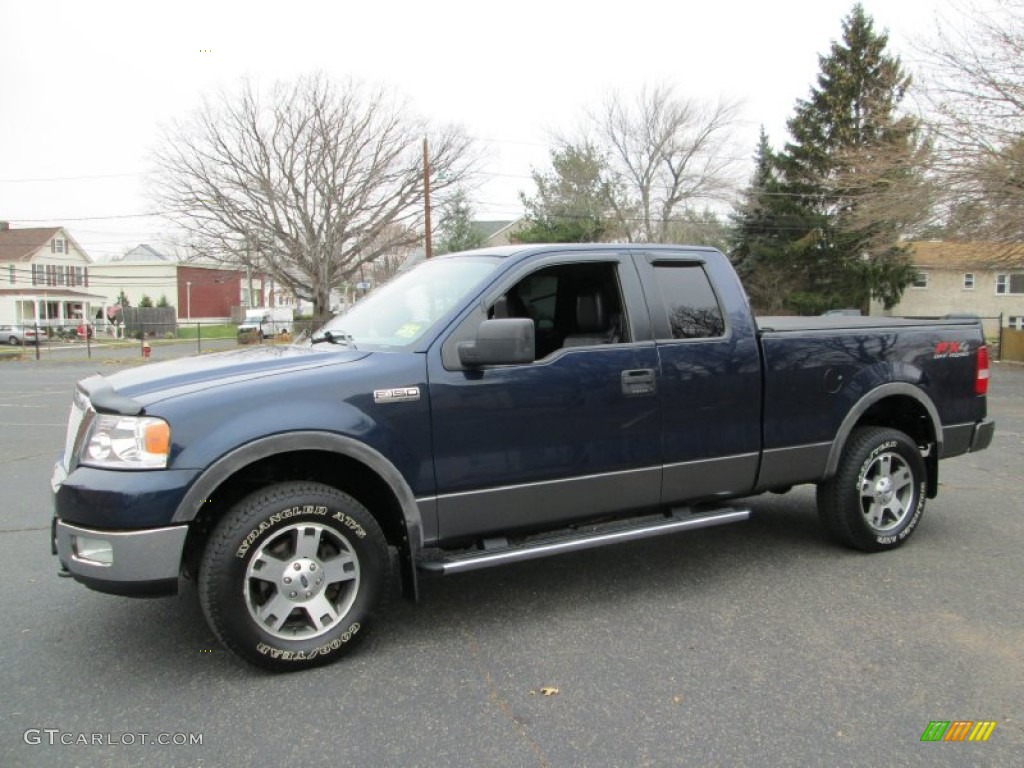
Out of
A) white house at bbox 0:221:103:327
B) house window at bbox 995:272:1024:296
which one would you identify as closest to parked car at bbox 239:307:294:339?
white house at bbox 0:221:103:327

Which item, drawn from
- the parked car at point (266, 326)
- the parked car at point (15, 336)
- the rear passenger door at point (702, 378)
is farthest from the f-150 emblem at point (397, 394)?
the parked car at point (15, 336)

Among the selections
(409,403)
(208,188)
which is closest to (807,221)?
(208,188)

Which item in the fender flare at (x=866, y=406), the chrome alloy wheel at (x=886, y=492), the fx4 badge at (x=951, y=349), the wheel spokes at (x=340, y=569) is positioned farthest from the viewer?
the fx4 badge at (x=951, y=349)

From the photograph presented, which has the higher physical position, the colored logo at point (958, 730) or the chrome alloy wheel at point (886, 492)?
Answer: the chrome alloy wheel at point (886, 492)

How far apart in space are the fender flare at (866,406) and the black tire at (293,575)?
286 centimetres

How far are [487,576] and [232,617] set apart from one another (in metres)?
1.76

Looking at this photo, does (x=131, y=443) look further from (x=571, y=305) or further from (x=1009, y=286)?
(x=1009, y=286)

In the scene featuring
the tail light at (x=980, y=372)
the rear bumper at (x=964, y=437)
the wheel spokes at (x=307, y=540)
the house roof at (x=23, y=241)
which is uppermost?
the house roof at (x=23, y=241)

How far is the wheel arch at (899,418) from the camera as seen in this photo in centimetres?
468

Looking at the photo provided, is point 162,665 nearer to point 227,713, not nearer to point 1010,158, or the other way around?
point 227,713

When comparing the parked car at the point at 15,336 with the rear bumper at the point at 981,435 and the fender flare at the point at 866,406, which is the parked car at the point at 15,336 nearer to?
the fender flare at the point at 866,406

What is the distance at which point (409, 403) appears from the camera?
136 inches

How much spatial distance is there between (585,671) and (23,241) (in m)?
67.0

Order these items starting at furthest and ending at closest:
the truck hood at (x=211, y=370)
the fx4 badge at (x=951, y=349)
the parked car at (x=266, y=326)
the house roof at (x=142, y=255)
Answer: the house roof at (x=142, y=255) → the parked car at (x=266, y=326) → the fx4 badge at (x=951, y=349) → the truck hood at (x=211, y=370)
